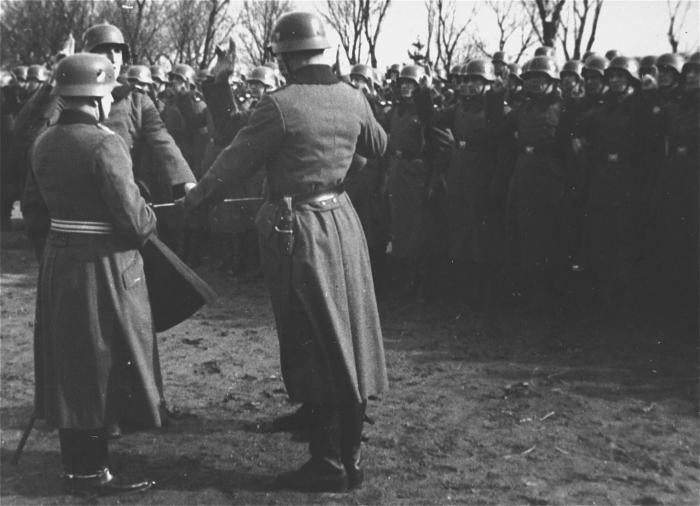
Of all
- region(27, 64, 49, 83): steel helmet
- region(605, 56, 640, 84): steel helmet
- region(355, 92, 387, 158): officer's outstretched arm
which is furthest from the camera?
region(27, 64, 49, 83): steel helmet

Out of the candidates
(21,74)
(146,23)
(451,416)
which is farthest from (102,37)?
(146,23)

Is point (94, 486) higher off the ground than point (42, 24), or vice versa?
point (42, 24)

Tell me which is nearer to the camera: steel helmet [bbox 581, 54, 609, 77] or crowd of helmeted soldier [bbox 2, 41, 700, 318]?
crowd of helmeted soldier [bbox 2, 41, 700, 318]

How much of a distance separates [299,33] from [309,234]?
36.8 inches

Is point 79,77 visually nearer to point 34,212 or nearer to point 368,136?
point 34,212

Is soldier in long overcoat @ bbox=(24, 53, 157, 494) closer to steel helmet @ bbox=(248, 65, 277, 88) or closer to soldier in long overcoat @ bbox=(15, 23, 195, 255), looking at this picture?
soldier in long overcoat @ bbox=(15, 23, 195, 255)

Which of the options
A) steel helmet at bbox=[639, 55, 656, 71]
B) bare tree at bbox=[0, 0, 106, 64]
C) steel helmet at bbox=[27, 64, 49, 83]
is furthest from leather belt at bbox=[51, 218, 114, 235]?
bare tree at bbox=[0, 0, 106, 64]

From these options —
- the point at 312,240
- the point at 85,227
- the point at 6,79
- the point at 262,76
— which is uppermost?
the point at 6,79

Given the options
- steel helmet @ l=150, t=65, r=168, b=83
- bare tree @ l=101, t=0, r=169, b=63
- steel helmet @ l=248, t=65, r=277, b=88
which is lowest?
steel helmet @ l=248, t=65, r=277, b=88

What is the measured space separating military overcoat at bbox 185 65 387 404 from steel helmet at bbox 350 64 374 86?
704 cm

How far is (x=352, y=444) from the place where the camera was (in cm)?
440

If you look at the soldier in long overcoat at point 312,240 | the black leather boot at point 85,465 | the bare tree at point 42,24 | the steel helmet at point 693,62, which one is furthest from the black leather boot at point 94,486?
the bare tree at point 42,24

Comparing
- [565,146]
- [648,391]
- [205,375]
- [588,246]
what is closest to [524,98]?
[565,146]

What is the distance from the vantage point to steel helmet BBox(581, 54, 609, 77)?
8.76 metres
